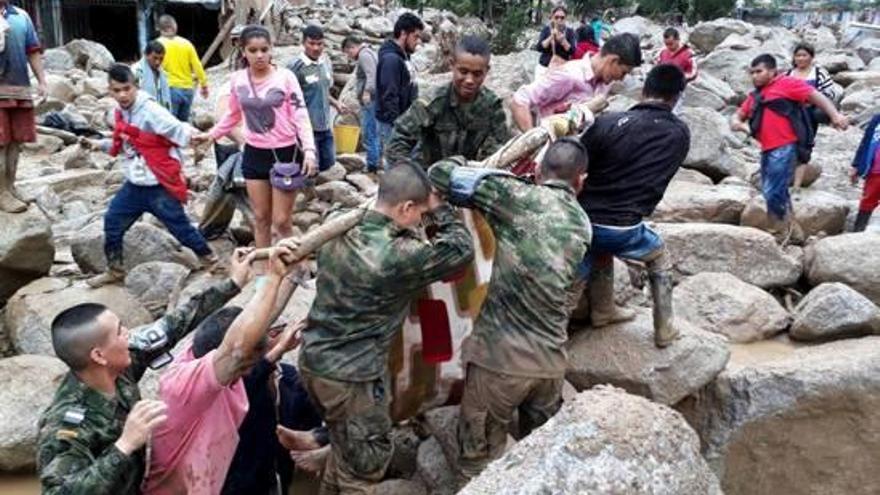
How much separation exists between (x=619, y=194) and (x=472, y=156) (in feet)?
3.03

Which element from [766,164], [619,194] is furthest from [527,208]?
[766,164]

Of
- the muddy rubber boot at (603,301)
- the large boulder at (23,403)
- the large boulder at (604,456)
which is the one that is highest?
the large boulder at (604,456)

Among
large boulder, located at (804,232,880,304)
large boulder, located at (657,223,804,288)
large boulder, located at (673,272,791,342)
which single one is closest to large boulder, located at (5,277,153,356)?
large boulder, located at (673,272,791,342)

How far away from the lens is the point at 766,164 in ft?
22.9

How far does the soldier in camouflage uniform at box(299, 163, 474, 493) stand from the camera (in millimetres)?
3139

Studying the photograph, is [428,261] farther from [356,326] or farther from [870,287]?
[870,287]

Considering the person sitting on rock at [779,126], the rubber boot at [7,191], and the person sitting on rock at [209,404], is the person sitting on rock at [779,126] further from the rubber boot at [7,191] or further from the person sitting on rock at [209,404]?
the rubber boot at [7,191]

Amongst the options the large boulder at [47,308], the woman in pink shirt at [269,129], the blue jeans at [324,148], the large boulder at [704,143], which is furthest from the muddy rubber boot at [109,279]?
the large boulder at [704,143]

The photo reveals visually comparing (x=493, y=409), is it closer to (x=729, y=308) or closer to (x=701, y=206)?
(x=729, y=308)

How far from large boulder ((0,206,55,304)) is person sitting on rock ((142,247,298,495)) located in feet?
10.8

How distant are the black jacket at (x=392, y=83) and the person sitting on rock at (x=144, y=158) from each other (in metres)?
2.33

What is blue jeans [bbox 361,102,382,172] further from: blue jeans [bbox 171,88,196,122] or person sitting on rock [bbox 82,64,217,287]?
person sitting on rock [bbox 82,64,217,287]

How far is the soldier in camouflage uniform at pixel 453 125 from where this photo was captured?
4.25 metres

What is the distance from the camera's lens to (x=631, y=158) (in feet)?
12.6
